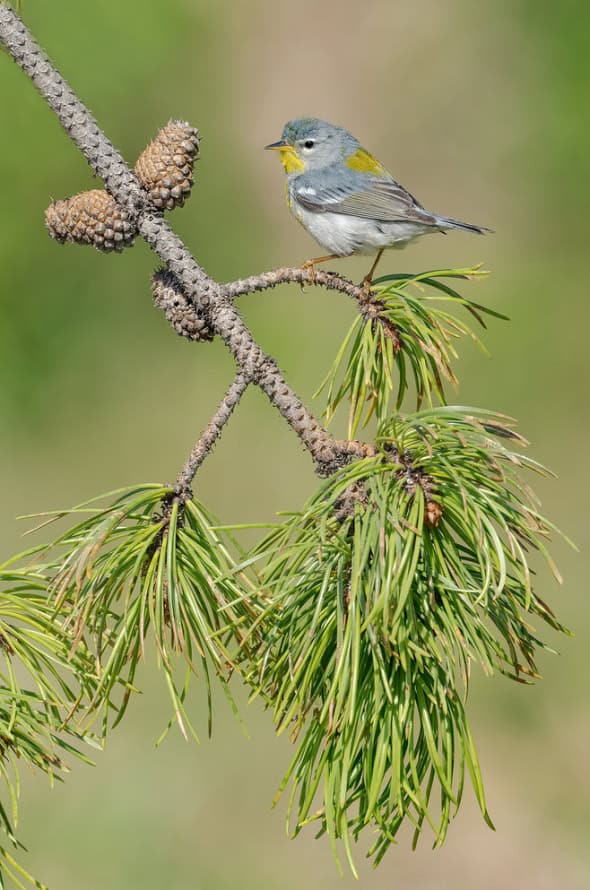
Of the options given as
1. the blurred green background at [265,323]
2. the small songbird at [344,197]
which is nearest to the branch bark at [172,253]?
the small songbird at [344,197]

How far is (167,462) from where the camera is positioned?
2.97m

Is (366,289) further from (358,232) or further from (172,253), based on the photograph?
(358,232)

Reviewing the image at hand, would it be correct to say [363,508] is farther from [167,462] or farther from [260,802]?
[167,462]

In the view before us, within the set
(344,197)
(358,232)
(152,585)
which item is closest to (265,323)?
(344,197)

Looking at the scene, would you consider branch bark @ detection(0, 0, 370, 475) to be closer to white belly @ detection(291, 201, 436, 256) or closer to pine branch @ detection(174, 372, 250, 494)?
pine branch @ detection(174, 372, 250, 494)

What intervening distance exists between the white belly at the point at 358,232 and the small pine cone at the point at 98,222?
766 millimetres

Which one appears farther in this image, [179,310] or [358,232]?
[358,232]

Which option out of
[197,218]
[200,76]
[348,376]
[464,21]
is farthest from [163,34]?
[348,376]

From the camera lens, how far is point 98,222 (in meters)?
0.98

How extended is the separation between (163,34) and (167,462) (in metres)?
1.15

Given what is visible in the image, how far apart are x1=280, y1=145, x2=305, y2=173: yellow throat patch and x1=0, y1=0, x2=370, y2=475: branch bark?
1216 millimetres

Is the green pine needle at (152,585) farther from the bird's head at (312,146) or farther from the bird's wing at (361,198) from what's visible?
the bird's head at (312,146)

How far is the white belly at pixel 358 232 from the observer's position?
1.76 metres

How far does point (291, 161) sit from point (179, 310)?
1282 millimetres
